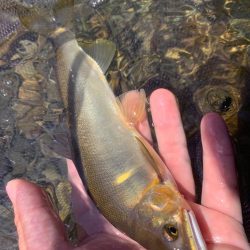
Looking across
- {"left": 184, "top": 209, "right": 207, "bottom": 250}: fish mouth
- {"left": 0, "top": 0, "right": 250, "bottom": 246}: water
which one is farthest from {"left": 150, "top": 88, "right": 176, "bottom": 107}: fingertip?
{"left": 184, "top": 209, "right": 207, "bottom": 250}: fish mouth

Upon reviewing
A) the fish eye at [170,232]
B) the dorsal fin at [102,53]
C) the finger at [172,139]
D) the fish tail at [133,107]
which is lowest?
the fish eye at [170,232]

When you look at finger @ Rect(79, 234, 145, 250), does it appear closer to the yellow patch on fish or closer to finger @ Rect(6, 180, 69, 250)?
finger @ Rect(6, 180, 69, 250)

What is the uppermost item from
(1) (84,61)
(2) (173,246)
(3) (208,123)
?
(1) (84,61)

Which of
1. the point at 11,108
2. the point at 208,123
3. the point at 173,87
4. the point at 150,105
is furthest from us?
the point at 11,108

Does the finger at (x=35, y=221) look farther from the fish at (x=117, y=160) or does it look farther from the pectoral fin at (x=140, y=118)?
the pectoral fin at (x=140, y=118)

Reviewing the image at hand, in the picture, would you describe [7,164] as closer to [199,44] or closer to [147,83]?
[147,83]

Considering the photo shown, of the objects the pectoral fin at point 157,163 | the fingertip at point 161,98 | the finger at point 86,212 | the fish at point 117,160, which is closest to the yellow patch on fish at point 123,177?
the fish at point 117,160

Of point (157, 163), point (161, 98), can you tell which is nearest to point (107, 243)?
point (157, 163)

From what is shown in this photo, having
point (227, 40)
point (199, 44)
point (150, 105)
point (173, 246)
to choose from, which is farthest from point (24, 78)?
point (173, 246)
